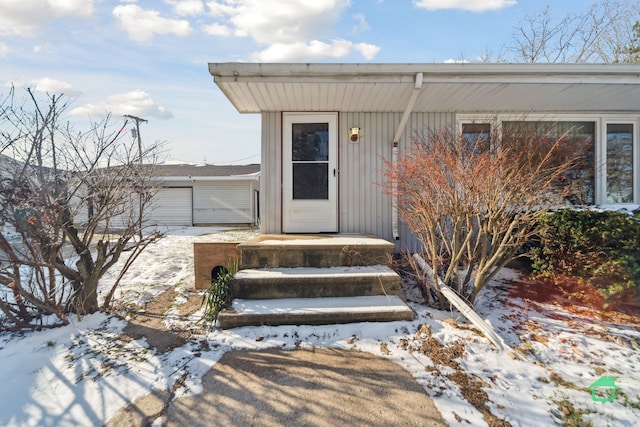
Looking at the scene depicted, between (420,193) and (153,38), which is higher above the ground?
(153,38)

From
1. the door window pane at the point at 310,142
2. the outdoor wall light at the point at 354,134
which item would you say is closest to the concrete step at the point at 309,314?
the door window pane at the point at 310,142

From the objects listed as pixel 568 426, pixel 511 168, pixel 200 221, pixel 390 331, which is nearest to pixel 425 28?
pixel 511 168

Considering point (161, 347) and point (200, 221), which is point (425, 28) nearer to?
point (161, 347)

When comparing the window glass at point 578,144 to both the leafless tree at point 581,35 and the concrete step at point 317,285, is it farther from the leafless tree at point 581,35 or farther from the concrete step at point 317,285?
the leafless tree at point 581,35

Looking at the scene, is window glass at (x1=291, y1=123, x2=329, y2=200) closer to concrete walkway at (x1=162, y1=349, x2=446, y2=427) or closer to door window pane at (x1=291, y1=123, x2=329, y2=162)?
door window pane at (x1=291, y1=123, x2=329, y2=162)

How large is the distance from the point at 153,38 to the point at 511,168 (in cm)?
633

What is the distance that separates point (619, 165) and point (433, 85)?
13.1 feet

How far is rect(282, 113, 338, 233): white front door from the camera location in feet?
17.0

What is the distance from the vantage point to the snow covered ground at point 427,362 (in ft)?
6.07

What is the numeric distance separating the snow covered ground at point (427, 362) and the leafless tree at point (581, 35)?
14529 millimetres

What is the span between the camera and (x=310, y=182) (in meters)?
5.25

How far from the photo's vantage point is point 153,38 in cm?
548

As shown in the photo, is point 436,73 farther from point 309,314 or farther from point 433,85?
point 309,314

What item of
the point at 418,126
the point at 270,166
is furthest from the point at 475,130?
the point at 270,166
